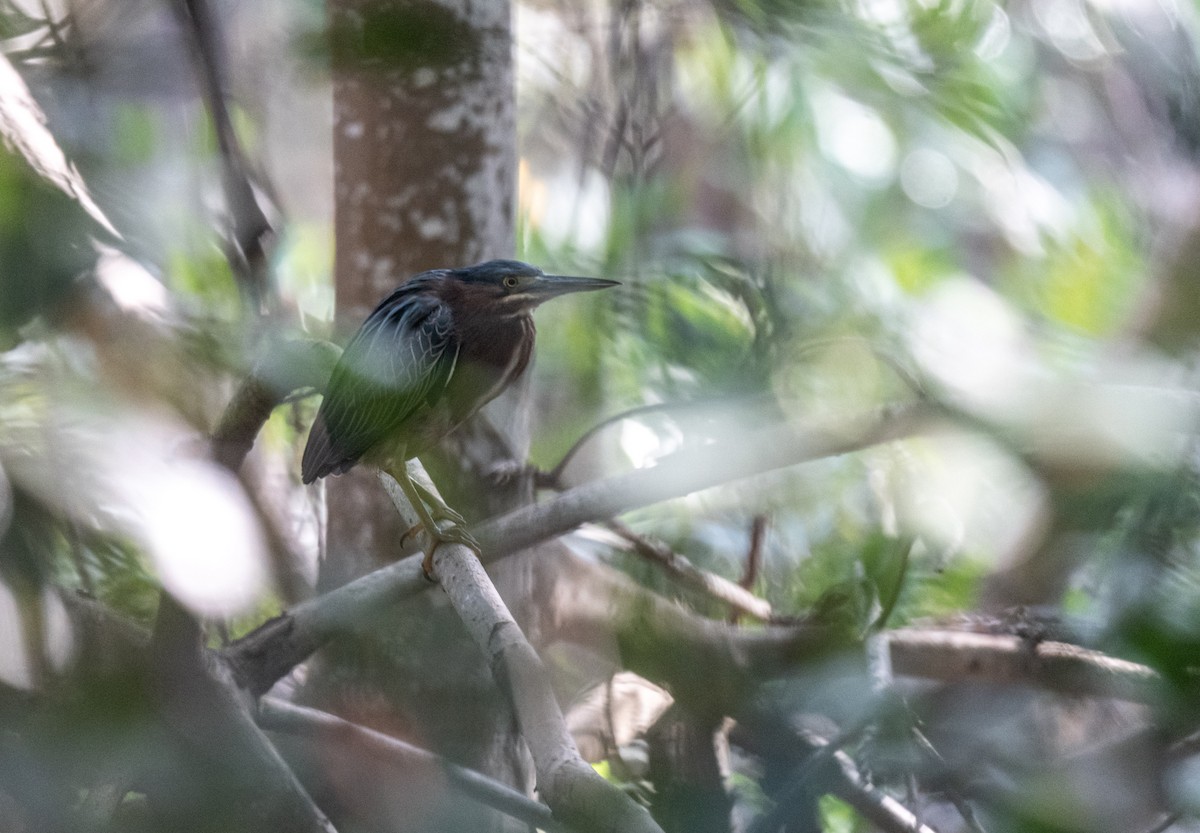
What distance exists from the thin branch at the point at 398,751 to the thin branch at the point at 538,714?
0.18 m

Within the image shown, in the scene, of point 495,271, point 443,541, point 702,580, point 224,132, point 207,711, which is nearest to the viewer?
point 224,132

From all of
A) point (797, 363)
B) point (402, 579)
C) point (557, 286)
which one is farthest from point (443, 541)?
point (797, 363)

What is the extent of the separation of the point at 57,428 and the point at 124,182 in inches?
12.6

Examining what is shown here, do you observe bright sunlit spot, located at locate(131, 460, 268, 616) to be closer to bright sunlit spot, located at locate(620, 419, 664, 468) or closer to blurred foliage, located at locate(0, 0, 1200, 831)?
blurred foliage, located at locate(0, 0, 1200, 831)

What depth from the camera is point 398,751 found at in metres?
1.60

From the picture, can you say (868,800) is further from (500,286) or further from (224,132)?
(500,286)

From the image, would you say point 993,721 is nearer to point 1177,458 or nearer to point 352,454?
point 1177,458

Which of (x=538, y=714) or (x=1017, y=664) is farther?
(x=1017, y=664)

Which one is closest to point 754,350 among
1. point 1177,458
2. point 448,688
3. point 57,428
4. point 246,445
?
point 1177,458

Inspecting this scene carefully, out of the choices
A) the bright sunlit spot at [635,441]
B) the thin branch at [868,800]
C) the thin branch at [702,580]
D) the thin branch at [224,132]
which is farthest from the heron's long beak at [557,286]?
the thin branch at [868,800]

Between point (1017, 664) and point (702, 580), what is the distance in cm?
46

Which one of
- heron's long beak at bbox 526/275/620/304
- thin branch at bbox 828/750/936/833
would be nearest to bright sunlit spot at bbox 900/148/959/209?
heron's long beak at bbox 526/275/620/304

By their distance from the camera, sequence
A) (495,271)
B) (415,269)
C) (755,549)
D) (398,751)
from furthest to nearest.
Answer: (415,269), (495,271), (398,751), (755,549)

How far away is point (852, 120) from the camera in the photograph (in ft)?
4.99
